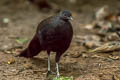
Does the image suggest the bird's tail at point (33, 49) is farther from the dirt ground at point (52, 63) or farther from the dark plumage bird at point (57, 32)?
the dark plumage bird at point (57, 32)

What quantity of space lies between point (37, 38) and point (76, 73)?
1.00m

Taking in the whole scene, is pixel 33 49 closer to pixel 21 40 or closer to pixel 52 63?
pixel 52 63

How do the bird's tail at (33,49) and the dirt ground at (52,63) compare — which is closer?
the dirt ground at (52,63)

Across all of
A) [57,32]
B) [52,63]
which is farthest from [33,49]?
[57,32]

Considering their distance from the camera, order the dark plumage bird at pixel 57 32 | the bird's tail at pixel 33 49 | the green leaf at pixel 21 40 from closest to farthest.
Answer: the dark plumage bird at pixel 57 32 < the bird's tail at pixel 33 49 < the green leaf at pixel 21 40

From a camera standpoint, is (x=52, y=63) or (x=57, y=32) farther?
(x=52, y=63)

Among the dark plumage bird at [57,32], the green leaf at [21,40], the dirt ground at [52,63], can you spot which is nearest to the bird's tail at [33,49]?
the dirt ground at [52,63]

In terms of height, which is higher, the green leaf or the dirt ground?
the green leaf

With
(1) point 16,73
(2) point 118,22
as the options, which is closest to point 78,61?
(1) point 16,73

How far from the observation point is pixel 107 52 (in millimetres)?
5688

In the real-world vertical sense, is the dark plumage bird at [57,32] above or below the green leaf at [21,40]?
above

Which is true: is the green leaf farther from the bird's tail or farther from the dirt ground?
the bird's tail

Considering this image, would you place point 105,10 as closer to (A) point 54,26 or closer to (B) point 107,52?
(B) point 107,52

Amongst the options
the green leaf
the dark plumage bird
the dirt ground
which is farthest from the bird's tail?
the green leaf
